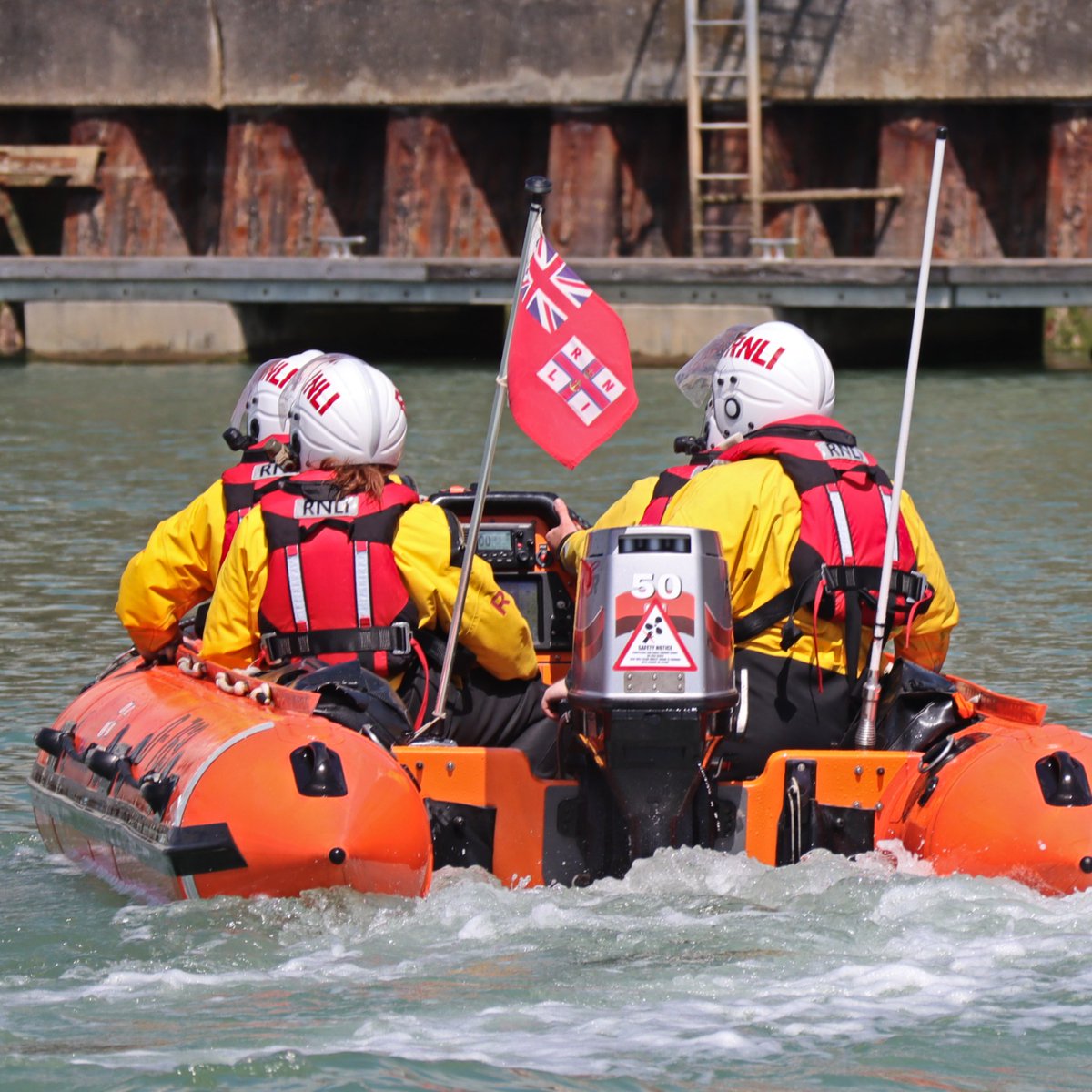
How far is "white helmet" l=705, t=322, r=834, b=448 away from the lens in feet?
18.8

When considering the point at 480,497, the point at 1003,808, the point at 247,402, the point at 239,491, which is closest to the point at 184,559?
the point at 239,491

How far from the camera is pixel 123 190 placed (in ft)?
68.0

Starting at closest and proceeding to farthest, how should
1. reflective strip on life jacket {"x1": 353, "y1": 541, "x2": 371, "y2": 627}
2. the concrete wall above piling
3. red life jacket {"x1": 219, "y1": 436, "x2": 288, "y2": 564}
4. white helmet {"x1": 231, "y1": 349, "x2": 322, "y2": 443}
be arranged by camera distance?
reflective strip on life jacket {"x1": 353, "y1": 541, "x2": 371, "y2": 627} < red life jacket {"x1": 219, "y1": 436, "x2": 288, "y2": 564} < white helmet {"x1": 231, "y1": 349, "x2": 322, "y2": 443} < the concrete wall above piling

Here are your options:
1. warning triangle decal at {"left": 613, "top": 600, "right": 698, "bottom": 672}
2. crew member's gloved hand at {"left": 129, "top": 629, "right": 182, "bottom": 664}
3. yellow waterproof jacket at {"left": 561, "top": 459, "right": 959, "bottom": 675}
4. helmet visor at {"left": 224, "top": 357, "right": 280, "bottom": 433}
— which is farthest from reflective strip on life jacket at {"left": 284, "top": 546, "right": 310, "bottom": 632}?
helmet visor at {"left": 224, "top": 357, "right": 280, "bottom": 433}

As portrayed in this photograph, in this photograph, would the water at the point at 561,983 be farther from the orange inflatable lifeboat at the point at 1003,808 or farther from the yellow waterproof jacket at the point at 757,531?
the yellow waterproof jacket at the point at 757,531

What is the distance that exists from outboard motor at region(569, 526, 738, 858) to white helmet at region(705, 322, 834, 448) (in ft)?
2.22

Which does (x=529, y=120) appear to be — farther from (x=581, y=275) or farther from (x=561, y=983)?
(x=561, y=983)

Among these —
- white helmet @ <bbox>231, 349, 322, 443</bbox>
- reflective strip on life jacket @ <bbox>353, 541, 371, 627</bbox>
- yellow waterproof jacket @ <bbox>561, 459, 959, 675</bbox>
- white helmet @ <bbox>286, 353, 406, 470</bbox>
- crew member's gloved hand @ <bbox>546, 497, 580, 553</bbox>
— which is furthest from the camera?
white helmet @ <bbox>231, 349, 322, 443</bbox>

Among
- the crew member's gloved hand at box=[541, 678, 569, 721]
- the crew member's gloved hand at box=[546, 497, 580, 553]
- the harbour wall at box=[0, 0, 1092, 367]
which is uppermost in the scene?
the harbour wall at box=[0, 0, 1092, 367]

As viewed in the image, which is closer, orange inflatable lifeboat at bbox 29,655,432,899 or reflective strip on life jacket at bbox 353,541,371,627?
orange inflatable lifeboat at bbox 29,655,432,899

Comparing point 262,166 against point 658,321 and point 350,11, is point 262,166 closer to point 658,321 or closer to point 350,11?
point 350,11

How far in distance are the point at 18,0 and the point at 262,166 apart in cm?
271

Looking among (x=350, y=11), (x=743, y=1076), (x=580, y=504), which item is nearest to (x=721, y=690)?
(x=743, y=1076)

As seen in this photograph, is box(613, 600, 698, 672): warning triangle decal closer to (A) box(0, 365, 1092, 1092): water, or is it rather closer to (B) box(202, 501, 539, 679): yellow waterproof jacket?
(A) box(0, 365, 1092, 1092): water
